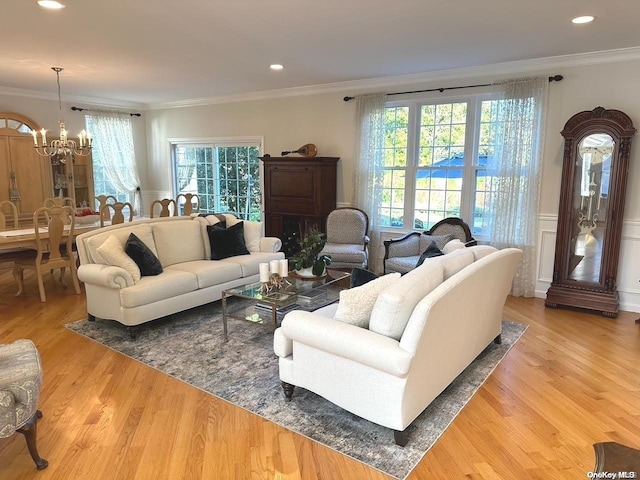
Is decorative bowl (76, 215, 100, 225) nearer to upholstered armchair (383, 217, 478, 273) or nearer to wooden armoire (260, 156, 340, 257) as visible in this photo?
wooden armoire (260, 156, 340, 257)

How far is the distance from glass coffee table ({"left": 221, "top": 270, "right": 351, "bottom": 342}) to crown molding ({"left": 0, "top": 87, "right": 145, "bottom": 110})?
5.20m

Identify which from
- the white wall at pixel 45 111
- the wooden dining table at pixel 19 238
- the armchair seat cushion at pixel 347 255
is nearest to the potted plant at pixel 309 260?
the armchair seat cushion at pixel 347 255

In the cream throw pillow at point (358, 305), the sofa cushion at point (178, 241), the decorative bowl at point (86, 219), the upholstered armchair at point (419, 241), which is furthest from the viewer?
the decorative bowl at point (86, 219)

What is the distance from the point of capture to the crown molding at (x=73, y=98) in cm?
650

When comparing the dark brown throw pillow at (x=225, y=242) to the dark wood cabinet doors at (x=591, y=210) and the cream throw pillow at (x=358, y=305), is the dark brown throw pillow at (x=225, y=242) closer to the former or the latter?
the cream throw pillow at (x=358, y=305)

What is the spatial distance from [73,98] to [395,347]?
23.8ft

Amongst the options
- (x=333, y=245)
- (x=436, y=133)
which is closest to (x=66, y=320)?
(x=333, y=245)

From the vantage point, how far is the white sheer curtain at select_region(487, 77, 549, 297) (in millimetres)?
4789

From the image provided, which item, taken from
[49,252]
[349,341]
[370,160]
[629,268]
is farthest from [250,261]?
[629,268]

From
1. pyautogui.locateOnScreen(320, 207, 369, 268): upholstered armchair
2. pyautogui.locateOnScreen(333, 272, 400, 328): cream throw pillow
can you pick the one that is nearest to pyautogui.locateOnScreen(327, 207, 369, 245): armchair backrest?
pyautogui.locateOnScreen(320, 207, 369, 268): upholstered armchair

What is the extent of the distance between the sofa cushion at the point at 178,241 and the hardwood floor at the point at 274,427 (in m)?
1.19

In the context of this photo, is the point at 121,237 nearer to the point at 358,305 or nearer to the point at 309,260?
the point at 309,260

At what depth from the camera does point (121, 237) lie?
4.19 m

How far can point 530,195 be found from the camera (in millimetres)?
4906
